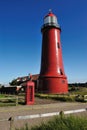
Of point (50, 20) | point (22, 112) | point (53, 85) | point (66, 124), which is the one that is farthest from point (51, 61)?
point (66, 124)

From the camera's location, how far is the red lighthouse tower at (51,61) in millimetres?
30453

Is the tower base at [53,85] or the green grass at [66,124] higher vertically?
the tower base at [53,85]

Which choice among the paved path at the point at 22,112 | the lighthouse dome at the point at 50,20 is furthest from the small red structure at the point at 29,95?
the lighthouse dome at the point at 50,20

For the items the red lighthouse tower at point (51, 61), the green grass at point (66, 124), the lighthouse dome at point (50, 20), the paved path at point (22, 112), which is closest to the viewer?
the green grass at point (66, 124)

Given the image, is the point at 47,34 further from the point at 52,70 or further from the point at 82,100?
the point at 82,100

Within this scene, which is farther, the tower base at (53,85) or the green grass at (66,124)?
Answer: the tower base at (53,85)

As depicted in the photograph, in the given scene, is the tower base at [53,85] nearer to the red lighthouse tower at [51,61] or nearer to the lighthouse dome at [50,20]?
the red lighthouse tower at [51,61]

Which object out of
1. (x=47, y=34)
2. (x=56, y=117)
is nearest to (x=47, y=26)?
(x=47, y=34)

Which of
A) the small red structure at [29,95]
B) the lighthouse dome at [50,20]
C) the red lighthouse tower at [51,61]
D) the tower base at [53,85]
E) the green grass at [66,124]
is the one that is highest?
the lighthouse dome at [50,20]

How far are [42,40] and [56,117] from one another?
2644cm

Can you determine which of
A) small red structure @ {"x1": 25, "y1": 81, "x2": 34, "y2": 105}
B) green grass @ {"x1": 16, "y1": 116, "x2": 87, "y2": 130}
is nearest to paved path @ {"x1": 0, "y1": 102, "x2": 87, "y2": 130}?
green grass @ {"x1": 16, "y1": 116, "x2": 87, "y2": 130}

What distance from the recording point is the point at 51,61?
30938mm

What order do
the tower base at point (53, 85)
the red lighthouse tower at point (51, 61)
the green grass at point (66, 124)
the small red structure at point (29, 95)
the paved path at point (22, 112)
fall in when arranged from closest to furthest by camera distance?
1. the green grass at point (66, 124)
2. the paved path at point (22, 112)
3. the small red structure at point (29, 95)
4. the tower base at point (53, 85)
5. the red lighthouse tower at point (51, 61)

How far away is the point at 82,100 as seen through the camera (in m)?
21.9
